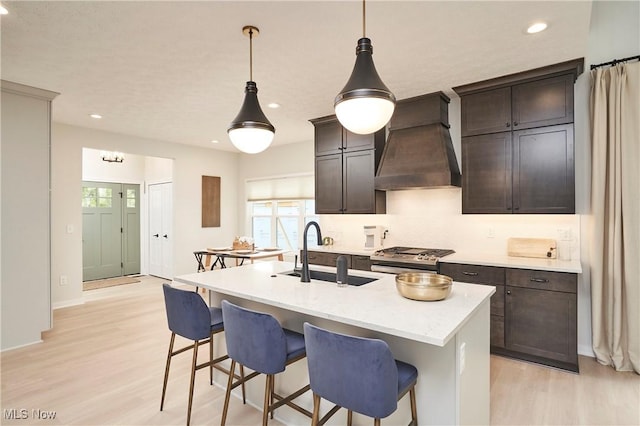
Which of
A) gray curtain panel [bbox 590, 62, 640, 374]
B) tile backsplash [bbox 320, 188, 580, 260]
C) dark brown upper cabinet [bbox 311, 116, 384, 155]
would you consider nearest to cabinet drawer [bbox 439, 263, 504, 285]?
tile backsplash [bbox 320, 188, 580, 260]

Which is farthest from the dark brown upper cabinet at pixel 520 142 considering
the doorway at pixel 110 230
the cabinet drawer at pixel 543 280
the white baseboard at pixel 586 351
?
the doorway at pixel 110 230

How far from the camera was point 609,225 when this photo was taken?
2.96 metres

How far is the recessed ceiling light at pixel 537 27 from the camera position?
7.53 ft

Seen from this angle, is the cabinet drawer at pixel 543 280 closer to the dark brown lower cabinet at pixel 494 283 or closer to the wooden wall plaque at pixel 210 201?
the dark brown lower cabinet at pixel 494 283

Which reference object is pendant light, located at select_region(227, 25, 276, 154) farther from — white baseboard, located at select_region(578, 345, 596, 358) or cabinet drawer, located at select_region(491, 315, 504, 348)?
white baseboard, located at select_region(578, 345, 596, 358)

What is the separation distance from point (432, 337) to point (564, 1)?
2.18m

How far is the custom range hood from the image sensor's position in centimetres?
366

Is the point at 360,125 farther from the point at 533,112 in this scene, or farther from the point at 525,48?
the point at 533,112

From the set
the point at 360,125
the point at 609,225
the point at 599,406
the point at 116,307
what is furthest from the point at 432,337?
the point at 116,307

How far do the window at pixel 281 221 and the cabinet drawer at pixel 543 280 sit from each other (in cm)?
314

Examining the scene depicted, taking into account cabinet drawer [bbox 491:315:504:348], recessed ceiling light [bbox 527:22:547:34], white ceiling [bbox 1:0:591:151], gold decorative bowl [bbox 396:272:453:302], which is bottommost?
cabinet drawer [bbox 491:315:504:348]

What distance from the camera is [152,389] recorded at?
268cm

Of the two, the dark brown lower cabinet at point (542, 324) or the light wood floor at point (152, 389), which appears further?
the dark brown lower cabinet at point (542, 324)

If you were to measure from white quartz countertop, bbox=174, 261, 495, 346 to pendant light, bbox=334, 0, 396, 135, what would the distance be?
0.95 meters
